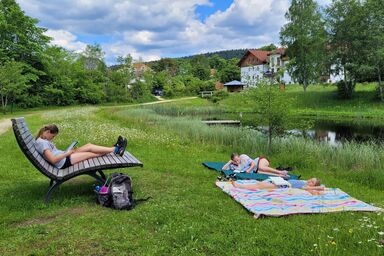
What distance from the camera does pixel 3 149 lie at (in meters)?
10.3

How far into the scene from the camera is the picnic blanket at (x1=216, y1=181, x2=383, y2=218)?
497 centimetres

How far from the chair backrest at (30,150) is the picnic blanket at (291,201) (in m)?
2.81

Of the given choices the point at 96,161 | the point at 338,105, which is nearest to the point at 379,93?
the point at 338,105

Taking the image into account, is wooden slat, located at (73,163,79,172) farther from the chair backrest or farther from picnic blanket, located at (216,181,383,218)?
picnic blanket, located at (216,181,383,218)

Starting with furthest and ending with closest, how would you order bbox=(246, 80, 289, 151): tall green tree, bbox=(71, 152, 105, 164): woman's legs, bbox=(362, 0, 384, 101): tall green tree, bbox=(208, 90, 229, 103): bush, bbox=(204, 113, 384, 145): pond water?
bbox=(208, 90, 229, 103): bush < bbox=(362, 0, 384, 101): tall green tree < bbox=(204, 113, 384, 145): pond water < bbox=(246, 80, 289, 151): tall green tree < bbox=(71, 152, 105, 164): woman's legs

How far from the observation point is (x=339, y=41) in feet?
117

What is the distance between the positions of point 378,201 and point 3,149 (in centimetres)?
939

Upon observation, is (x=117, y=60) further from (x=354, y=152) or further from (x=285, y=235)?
(x=285, y=235)

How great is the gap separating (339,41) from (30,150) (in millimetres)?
35559

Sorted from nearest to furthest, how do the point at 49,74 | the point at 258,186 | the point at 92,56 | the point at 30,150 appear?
the point at 30,150
the point at 258,186
the point at 49,74
the point at 92,56

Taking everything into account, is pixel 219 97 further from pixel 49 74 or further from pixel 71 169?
pixel 71 169

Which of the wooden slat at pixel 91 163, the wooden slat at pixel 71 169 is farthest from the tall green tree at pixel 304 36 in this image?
the wooden slat at pixel 71 169

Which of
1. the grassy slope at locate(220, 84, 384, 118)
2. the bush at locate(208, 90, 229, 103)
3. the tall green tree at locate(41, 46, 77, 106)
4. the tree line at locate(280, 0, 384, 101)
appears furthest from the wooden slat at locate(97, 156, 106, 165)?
the bush at locate(208, 90, 229, 103)

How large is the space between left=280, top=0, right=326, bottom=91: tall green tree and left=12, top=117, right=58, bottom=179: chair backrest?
3592 cm
